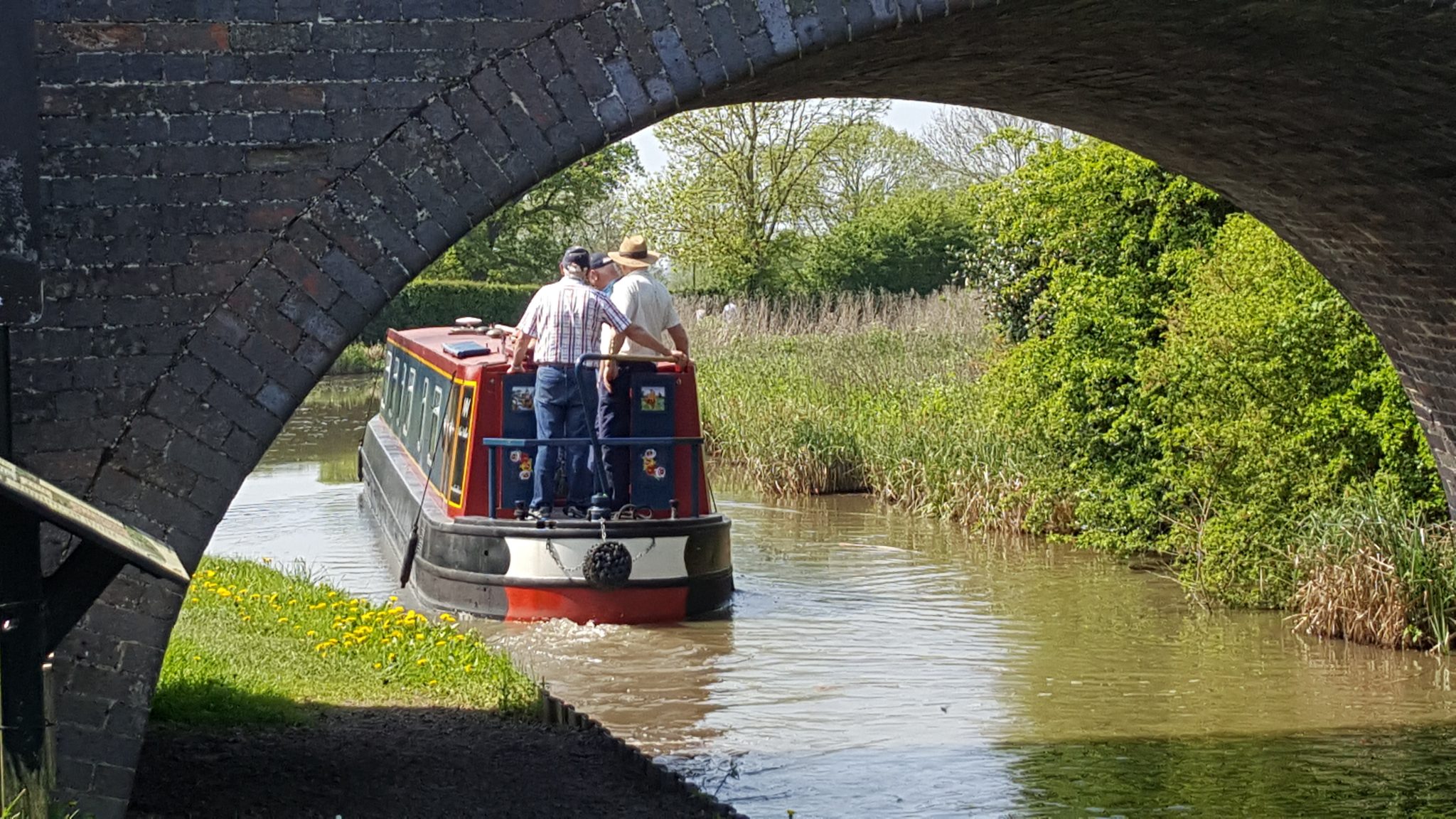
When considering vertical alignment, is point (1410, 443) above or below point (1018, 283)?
below

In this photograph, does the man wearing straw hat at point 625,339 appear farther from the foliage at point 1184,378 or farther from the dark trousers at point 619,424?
the foliage at point 1184,378

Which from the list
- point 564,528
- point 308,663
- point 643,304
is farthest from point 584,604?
point 308,663

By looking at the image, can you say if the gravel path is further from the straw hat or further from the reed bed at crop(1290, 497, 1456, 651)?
the reed bed at crop(1290, 497, 1456, 651)

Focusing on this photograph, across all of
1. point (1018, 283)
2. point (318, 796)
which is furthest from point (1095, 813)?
point (1018, 283)

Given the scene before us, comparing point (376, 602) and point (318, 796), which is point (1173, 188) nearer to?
point (376, 602)

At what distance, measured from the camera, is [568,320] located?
34.1 feet

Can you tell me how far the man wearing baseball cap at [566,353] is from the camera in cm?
1039

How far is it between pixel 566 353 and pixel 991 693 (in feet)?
10.7

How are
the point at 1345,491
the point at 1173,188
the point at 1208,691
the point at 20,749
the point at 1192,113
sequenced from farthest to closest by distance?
the point at 1173,188 → the point at 1345,491 → the point at 1208,691 → the point at 1192,113 → the point at 20,749

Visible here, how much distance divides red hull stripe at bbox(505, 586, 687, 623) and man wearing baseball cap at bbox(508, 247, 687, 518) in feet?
1.71

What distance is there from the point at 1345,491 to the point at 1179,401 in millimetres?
1612

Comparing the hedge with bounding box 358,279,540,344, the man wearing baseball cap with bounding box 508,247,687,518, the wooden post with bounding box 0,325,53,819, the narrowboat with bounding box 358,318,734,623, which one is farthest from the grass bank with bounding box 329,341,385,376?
the wooden post with bounding box 0,325,53,819

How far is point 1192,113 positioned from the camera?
7137mm

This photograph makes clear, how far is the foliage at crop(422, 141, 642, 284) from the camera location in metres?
41.6
